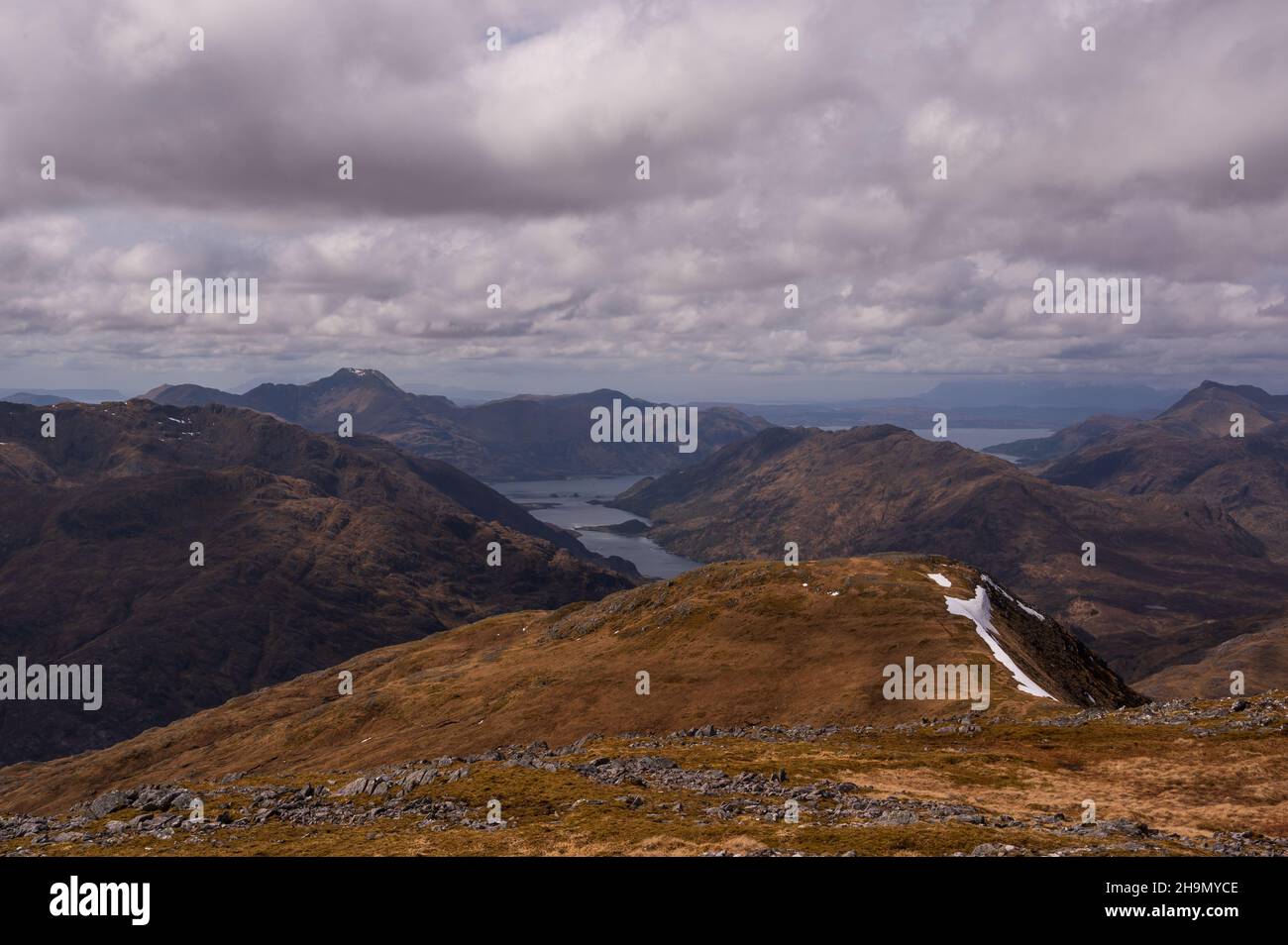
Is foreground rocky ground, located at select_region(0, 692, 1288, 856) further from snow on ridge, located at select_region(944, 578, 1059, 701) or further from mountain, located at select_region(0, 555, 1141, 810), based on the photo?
mountain, located at select_region(0, 555, 1141, 810)

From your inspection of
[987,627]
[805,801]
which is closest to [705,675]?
[987,627]

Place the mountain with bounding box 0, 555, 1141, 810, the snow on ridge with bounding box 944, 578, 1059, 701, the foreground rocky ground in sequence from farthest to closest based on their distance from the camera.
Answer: the mountain with bounding box 0, 555, 1141, 810, the snow on ridge with bounding box 944, 578, 1059, 701, the foreground rocky ground

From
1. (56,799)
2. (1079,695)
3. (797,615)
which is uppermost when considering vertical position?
(797,615)

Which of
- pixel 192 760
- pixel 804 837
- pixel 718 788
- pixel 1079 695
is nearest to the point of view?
pixel 804 837

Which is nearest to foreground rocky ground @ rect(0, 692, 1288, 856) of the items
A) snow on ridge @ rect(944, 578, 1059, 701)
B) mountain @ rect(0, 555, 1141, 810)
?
snow on ridge @ rect(944, 578, 1059, 701)

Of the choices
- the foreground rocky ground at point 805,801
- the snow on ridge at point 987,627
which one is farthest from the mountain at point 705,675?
the foreground rocky ground at point 805,801

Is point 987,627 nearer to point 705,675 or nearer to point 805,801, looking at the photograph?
point 705,675
